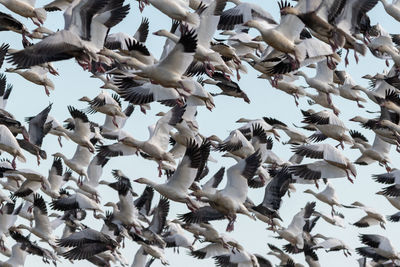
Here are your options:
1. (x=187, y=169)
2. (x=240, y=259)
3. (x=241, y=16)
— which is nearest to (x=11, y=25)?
(x=187, y=169)

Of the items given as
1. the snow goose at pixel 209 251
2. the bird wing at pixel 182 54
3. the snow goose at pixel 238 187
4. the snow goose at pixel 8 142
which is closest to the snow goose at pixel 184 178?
the snow goose at pixel 238 187

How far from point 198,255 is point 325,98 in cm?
357

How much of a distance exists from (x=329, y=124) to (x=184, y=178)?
326 centimetres

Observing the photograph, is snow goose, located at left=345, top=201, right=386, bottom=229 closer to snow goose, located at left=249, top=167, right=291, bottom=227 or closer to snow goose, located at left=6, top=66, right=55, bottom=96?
snow goose, located at left=249, top=167, right=291, bottom=227

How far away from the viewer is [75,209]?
21859mm

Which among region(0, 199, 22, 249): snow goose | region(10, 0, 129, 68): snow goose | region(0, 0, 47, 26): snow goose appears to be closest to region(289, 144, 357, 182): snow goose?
region(10, 0, 129, 68): snow goose

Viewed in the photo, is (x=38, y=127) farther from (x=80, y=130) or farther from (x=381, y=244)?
(x=381, y=244)

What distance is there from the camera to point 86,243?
20.5 meters

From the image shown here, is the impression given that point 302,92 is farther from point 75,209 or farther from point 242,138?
point 75,209

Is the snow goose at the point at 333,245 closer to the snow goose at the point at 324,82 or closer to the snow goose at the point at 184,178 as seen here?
the snow goose at the point at 324,82

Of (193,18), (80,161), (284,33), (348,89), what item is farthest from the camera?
(80,161)

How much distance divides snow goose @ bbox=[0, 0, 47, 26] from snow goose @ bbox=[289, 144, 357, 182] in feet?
15.2

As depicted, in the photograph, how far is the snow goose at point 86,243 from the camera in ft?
66.9

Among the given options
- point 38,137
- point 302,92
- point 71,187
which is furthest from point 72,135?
point 302,92
